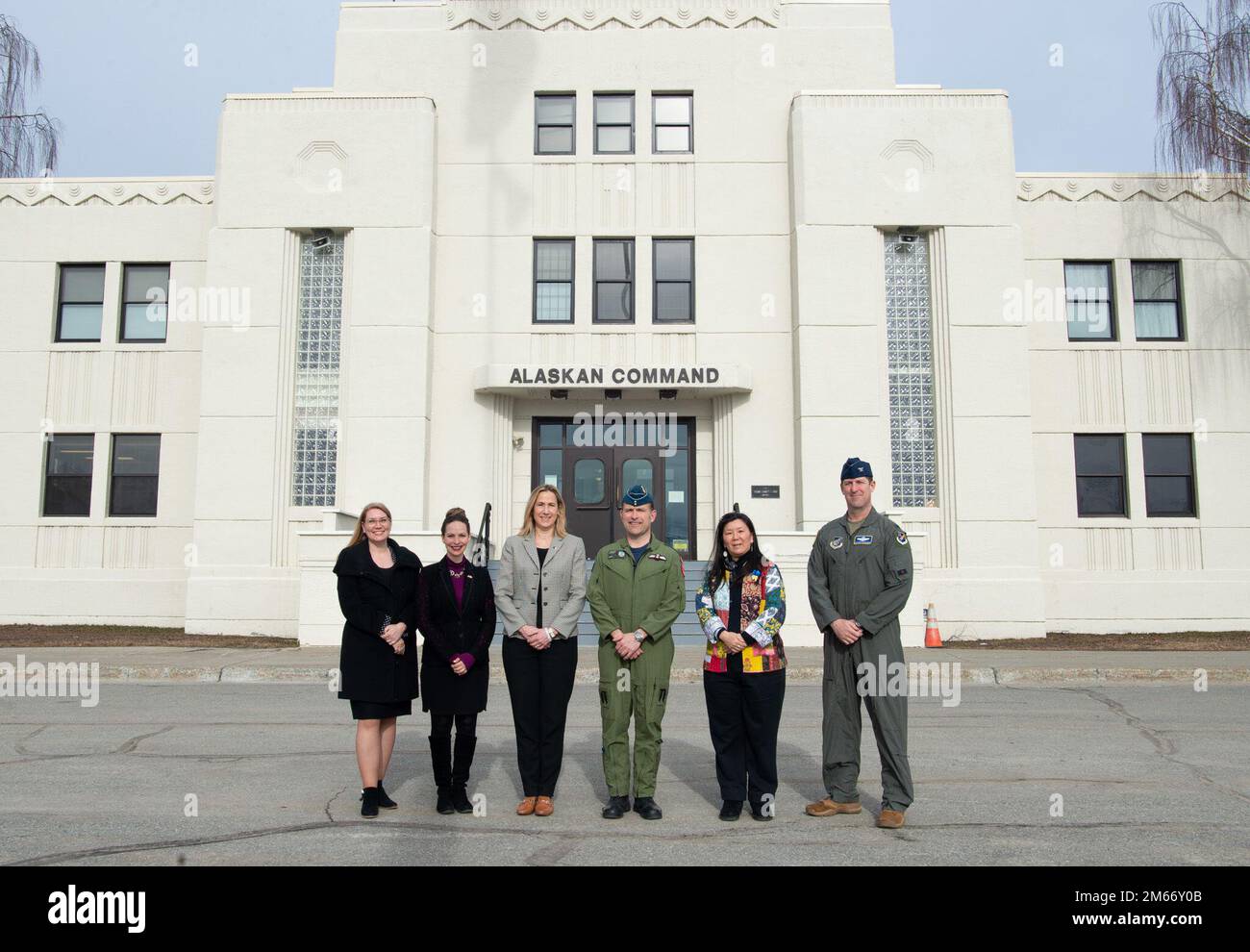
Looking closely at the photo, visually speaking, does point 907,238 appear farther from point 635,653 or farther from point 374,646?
point 374,646

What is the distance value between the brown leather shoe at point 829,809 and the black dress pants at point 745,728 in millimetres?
269

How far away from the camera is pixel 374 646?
609 centimetres

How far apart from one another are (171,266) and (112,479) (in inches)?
186

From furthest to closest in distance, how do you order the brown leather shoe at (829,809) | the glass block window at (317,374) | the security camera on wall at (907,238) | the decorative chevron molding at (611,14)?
the decorative chevron molding at (611,14) < the security camera on wall at (907,238) < the glass block window at (317,374) < the brown leather shoe at (829,809)

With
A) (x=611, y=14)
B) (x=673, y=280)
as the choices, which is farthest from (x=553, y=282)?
(x=611, y=14)

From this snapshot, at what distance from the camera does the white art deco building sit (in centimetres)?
1841

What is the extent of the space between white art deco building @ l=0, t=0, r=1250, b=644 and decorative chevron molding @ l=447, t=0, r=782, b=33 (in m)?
0.07

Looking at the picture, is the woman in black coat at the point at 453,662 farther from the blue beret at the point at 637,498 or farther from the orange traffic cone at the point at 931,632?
the orange traffic cone at the point at 931,632

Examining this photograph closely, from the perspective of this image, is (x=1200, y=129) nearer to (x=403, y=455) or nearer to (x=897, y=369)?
(x=897, y=369)

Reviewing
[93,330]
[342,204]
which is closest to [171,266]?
[93,330]

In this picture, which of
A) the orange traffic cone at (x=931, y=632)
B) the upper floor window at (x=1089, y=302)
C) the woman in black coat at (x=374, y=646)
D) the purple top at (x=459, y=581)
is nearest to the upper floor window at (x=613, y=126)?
the upper floor window at (x=1089, y=302)

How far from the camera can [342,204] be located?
62.2ft

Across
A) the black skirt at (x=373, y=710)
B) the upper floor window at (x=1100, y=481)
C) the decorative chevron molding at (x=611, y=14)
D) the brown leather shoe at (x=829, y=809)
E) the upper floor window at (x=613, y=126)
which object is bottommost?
the brown leather shoe at (x=829, y=809)

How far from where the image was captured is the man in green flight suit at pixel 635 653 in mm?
6008
